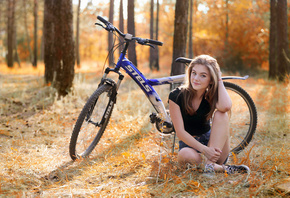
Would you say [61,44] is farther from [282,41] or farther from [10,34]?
[10,34]

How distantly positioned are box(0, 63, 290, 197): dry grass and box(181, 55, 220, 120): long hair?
1.81 ft

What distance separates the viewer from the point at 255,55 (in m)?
14.0

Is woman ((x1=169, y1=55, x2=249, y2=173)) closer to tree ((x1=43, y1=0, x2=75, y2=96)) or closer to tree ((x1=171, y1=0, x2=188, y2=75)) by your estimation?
tree ((x1=171, y1=0, x2=188, y2=75))

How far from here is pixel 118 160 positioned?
10.5 ft

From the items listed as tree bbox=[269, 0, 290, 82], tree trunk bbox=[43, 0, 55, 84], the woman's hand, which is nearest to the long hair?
Result: the woman's hand

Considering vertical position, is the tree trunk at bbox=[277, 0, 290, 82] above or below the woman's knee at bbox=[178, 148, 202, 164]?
above

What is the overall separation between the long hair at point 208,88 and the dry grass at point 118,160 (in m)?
0.55

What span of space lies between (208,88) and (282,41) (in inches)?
284

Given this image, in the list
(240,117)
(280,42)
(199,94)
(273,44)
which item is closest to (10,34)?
(273,44)

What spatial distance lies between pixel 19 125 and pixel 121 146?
1.79 m

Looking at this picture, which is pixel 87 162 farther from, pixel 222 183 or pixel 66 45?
pixel 66 45

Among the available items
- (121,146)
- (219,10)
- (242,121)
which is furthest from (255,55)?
(121,146)

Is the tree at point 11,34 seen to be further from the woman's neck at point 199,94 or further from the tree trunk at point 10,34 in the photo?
the woman's neck at point 199,94

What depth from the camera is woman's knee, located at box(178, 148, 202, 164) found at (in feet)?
8.82
